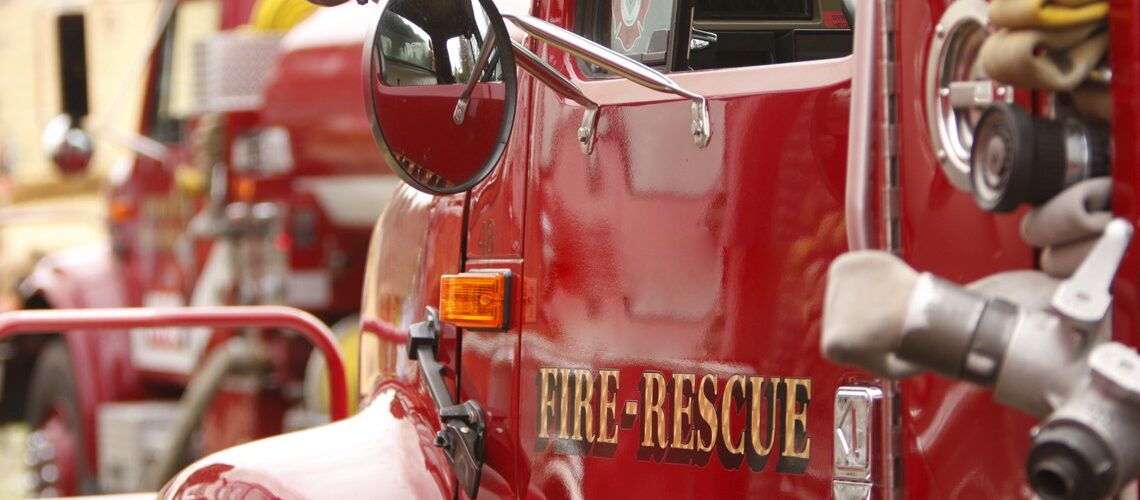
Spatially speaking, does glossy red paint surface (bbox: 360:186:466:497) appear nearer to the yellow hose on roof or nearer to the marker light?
the marker light

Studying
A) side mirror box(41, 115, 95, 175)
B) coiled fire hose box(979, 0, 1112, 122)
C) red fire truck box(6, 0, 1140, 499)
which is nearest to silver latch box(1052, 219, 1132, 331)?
red fire truck box(6, 0, 1140, 499)

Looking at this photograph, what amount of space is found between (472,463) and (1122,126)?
1550 millimetres

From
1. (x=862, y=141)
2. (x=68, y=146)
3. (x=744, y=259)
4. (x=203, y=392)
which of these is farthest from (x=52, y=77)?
(x=862, y=141)

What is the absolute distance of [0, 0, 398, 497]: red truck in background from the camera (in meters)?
7.94

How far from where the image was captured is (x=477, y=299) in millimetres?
2930

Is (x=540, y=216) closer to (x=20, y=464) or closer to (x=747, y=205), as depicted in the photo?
(x=747, y=205)

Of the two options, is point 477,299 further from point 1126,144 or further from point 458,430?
point 1126,144

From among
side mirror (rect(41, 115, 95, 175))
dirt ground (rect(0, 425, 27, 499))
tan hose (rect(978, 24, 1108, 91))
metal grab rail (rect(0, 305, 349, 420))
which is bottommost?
dirt ground (rect(0, 425, 27, 499))

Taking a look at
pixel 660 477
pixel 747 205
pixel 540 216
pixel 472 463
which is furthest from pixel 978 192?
pixel 472 463

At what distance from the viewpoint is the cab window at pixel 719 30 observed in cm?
278

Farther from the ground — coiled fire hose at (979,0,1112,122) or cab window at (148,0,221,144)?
coiled fire hose at (979,0,1112,122)

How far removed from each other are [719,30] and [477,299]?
25.1 inches

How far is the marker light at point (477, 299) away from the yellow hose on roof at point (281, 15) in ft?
17.9

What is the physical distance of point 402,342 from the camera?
3301 mm
